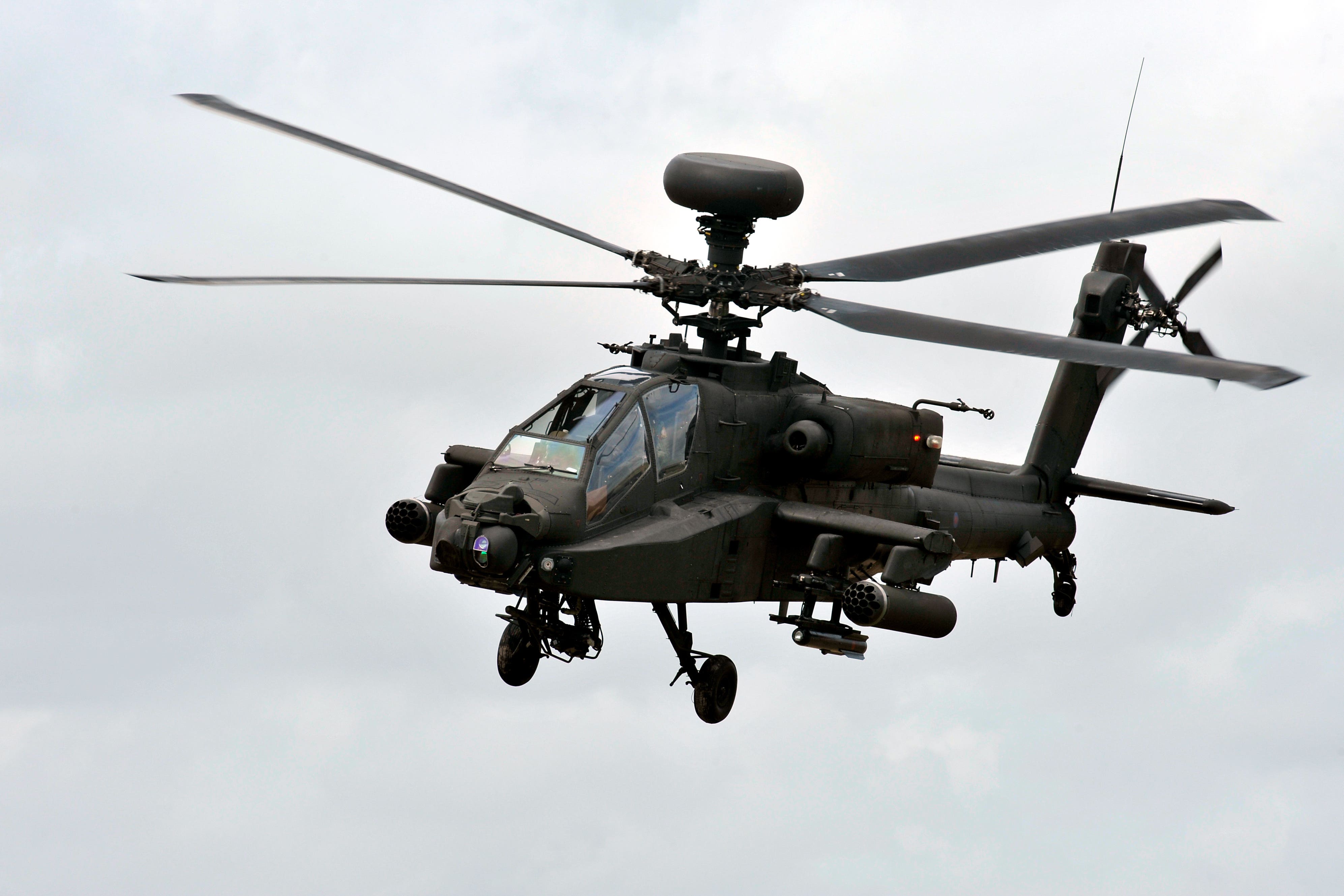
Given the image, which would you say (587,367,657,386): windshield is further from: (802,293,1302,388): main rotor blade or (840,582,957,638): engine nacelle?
(840,582,957,638): engine nacelle

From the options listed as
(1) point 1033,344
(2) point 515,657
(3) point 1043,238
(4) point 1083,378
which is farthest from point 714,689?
(4) point 1083,378

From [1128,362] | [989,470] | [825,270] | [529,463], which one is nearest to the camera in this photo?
[1128,362]

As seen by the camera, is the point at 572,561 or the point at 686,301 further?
the point at 686,301

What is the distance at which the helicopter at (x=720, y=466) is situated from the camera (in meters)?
18.9

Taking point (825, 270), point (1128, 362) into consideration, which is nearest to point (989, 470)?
point (825, 270)

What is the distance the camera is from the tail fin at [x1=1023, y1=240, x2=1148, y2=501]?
80.7 ft

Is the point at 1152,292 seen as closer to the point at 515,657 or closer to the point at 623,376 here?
the point at 623,376

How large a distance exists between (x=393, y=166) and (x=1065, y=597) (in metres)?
10.2

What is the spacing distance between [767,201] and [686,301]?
1385mm

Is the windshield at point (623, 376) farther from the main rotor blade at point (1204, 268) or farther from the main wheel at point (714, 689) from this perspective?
the main rotor blade at point (1204, 268)

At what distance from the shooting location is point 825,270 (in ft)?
68.4

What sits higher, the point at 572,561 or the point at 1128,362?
the point at 1128,362

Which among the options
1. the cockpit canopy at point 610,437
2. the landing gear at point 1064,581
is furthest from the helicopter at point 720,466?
the landing gear at point 1064,581

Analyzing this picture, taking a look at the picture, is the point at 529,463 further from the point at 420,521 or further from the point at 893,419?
the point at 893,419
